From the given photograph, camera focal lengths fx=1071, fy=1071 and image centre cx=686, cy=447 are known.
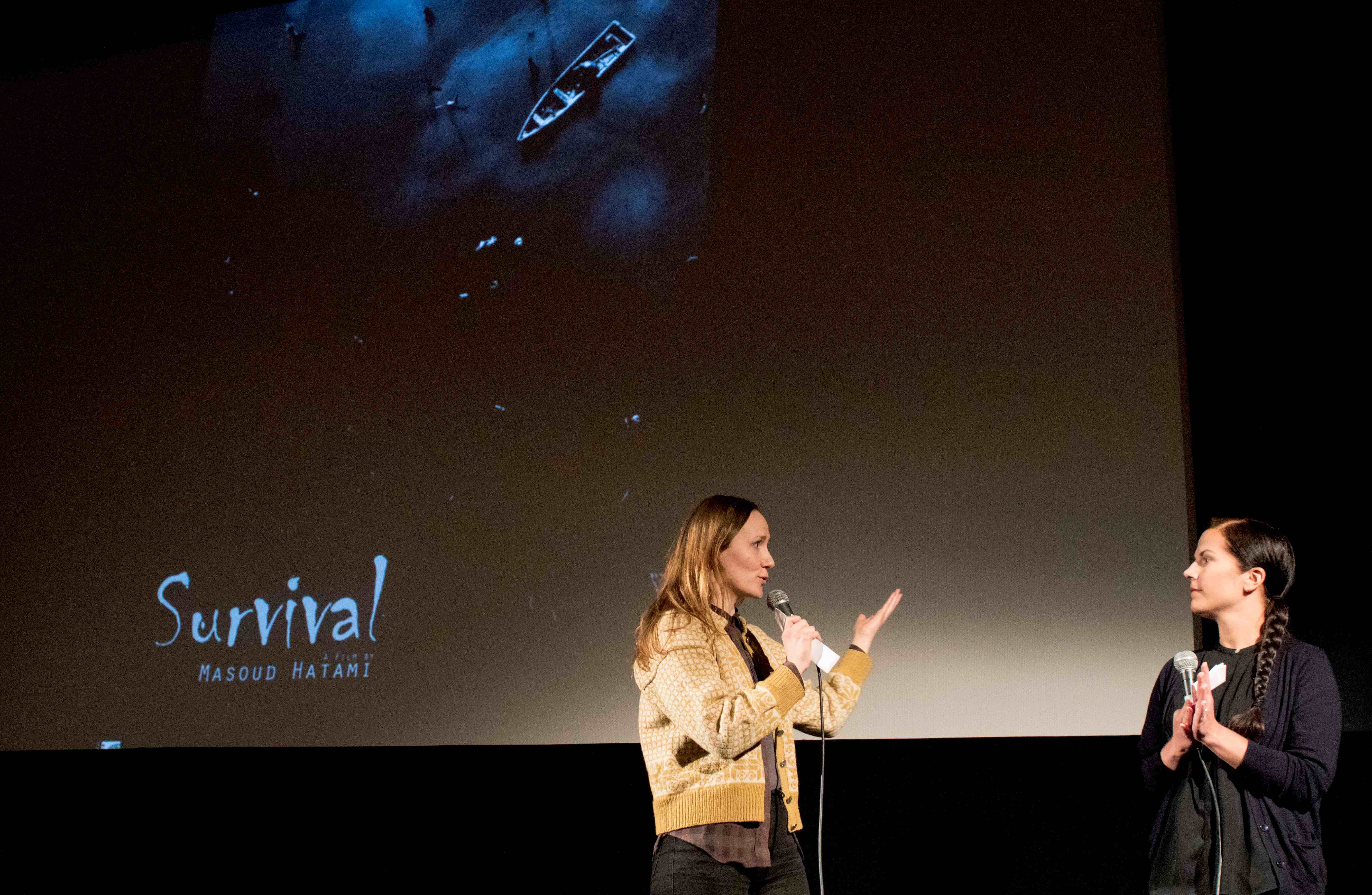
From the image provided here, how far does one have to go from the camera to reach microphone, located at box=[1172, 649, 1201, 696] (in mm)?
1725

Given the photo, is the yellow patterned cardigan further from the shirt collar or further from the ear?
the ear

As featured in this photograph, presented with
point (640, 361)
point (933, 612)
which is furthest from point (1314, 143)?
point (640, 361)

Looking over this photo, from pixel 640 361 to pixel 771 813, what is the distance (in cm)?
197

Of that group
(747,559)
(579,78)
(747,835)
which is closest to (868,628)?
(747,559)

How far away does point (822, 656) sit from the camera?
1729 millimetres

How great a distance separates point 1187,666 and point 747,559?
28.8 inches

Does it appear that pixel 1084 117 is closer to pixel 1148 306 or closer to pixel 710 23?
pixel 1148 306

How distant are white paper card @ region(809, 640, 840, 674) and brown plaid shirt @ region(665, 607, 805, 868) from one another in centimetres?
5

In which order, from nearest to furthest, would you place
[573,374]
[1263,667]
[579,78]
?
[1263,667]
[573,374]
[579,78]

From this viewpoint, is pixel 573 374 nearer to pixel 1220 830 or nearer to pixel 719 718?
pixel 719 718

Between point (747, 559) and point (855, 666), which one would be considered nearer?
point (747, 559)

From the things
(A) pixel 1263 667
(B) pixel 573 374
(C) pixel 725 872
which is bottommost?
(C) pixel 725 872

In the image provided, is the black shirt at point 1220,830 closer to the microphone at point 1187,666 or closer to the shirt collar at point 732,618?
the microphone at point 1187,666

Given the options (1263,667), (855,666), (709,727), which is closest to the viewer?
(709,727)
